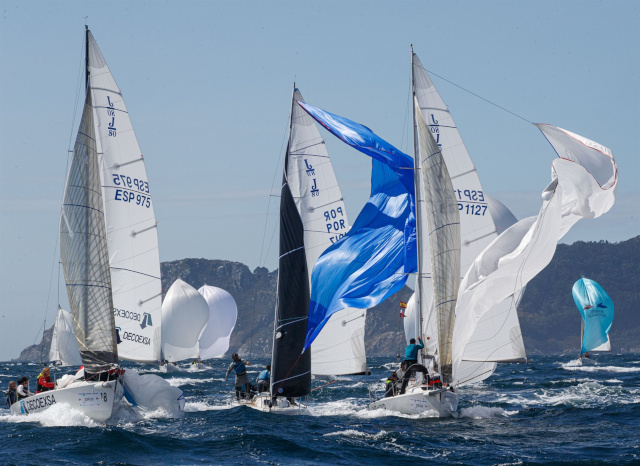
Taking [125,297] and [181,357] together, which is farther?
[181,357]

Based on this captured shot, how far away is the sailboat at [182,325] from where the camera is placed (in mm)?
59906

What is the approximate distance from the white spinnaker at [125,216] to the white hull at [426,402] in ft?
25.2

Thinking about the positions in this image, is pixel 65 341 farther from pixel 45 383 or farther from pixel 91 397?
pixel 91 397

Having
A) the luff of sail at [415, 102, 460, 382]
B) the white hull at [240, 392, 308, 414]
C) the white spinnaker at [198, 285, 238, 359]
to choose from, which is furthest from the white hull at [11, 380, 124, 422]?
the white spinnaker at [198, 285, 238, 359]

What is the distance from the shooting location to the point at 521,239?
20.4 m

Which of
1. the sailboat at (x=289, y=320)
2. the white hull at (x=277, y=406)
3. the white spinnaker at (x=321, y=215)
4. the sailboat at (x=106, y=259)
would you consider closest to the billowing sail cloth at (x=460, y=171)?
the white spinnaker at (x=321, y=215)

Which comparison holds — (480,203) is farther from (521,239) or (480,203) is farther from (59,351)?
(59,351)

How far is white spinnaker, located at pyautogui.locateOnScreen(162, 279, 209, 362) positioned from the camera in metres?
59.9

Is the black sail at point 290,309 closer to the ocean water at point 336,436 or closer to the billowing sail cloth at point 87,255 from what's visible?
the ocean water at point 336,436

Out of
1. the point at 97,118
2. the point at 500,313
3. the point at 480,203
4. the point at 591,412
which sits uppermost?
the point at 97,118

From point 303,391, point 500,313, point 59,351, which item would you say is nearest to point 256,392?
point 303,391

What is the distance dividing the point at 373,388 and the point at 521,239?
1765cm

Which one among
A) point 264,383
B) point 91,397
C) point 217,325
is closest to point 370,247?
point 264,383

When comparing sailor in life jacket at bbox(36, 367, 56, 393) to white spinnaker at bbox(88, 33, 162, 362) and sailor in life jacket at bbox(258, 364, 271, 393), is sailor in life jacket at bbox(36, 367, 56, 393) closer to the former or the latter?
white spinnaker at bbox(88, 33, 162, 362)
